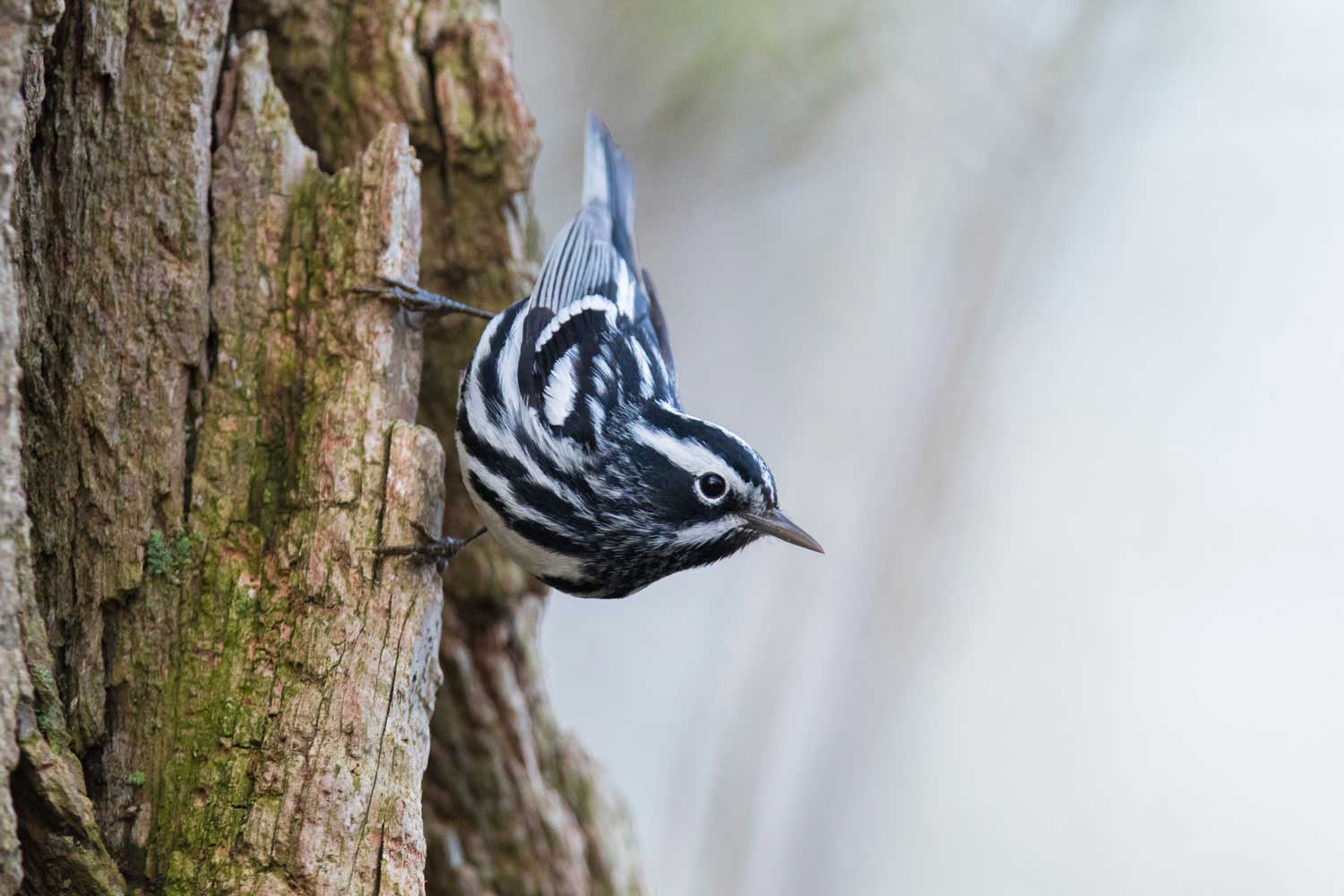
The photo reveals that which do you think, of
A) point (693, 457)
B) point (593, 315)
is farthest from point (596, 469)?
point (593, 315)

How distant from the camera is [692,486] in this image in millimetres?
2906

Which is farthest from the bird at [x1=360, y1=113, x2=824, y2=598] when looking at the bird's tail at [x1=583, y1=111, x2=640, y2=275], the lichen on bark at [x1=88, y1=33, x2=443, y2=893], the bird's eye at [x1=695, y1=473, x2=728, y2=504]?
the bird's tail at [x1=583, y1=111, x2=640, y2=275]

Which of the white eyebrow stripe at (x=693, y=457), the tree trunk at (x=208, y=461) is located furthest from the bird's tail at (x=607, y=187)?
the white eyebrow stripe at (x=693, y=457)

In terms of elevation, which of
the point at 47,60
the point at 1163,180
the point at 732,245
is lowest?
the point at 47,60

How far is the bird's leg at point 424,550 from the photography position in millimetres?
2721

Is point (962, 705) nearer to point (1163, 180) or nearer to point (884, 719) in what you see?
point (884, 719)

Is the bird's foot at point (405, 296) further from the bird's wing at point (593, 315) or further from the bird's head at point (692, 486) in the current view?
the bird's head at point (692, 486)

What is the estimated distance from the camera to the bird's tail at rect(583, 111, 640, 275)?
416 centimetres

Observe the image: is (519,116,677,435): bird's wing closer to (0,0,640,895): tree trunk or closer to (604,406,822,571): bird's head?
(604,406,822,571): bird's head

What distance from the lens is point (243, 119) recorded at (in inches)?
121

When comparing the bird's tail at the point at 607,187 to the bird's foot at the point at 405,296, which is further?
the bird's tail at the point at 607,187

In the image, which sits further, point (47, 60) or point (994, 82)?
point (994, 82)

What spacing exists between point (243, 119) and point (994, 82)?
3.28 metres

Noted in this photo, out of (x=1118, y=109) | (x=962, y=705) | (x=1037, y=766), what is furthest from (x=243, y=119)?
(x=1037, y=766)
